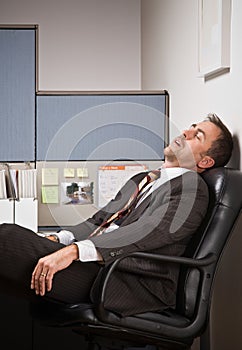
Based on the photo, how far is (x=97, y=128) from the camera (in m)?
3.74

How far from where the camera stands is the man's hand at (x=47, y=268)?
85.4 inches

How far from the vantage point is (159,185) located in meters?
2.54

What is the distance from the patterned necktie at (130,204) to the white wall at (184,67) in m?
0.33

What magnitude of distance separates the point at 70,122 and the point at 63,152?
166 mm

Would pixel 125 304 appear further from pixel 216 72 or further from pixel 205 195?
pixel 216 72

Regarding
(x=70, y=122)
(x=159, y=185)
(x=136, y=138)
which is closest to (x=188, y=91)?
(x=136, y=138)

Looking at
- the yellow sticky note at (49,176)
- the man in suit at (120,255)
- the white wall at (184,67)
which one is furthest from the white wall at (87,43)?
the man in suit at (120,255)

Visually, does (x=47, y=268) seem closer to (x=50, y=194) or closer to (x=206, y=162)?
(x=206, y=162)

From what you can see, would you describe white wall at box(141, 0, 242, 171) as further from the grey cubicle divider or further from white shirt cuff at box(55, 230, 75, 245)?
white shirt cuff at box(55, 230, 75, 245)

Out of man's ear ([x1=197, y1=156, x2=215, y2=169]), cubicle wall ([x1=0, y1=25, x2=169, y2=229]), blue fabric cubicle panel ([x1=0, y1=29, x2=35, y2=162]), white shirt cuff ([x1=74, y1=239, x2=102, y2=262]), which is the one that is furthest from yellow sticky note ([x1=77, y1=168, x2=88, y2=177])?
white shirt cuff ([x1=74, y1=239, x2=102, y2=262])

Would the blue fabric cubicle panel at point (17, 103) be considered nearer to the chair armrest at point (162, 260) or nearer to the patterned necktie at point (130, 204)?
the patterned necktie at point (130, 204)

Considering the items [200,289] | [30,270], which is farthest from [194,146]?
[30,270]

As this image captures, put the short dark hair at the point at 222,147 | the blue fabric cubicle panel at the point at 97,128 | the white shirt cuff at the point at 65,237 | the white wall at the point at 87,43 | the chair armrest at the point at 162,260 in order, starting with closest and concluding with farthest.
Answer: the chair armrest at the point at 162,260
the short dark hair at the point at 222,147
the white shirt cuff at the point at 65,237
the blue fabric cubicle panel at the point at 97,128
the white wall at the point at 87,43

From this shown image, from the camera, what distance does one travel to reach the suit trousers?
2.20m
